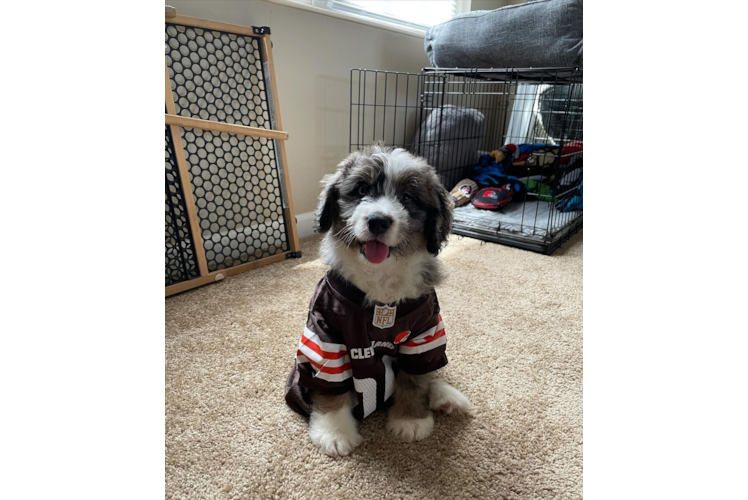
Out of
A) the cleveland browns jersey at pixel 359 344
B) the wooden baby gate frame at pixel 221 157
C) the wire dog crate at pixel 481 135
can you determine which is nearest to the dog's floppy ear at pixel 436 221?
the cleveland browns jersey at pixel 359 344

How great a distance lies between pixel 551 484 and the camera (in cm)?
105

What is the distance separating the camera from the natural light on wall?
9.21 ft

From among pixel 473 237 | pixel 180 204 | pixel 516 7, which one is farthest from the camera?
pixel 473 237

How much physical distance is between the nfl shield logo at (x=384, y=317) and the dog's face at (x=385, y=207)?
122 millimetres

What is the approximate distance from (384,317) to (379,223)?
24cm

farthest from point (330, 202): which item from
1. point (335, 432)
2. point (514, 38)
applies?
point (514, 38)

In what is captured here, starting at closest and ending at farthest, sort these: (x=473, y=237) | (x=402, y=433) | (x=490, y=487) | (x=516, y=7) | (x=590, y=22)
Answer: (x=590, y=22), (x=490, y=487), (x=402, y=433), (x=516, y=7), (x=473, y=237)

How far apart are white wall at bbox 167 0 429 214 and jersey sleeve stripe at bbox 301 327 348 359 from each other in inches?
64.4

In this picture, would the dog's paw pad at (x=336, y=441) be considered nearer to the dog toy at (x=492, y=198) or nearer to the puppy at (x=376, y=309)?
the puppy at (x=376, y=309)

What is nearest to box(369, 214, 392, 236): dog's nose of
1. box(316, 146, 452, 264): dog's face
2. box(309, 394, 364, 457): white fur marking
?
box(316, 146, 452, 264): dog's face

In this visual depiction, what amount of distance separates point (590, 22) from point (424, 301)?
88 cm

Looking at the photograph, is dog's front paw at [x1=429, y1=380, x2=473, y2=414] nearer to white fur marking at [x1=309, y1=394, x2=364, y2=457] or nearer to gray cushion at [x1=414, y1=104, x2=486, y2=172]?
white fur marking at [x1=309, y1=394, x2=364, y2=457]
